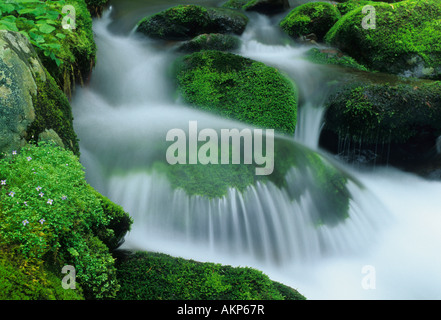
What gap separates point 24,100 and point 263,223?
2790 mm

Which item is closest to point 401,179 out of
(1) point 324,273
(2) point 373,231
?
(2) point 373,231

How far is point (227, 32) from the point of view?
29.7 ft

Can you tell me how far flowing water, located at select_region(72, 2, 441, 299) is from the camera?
3922mm

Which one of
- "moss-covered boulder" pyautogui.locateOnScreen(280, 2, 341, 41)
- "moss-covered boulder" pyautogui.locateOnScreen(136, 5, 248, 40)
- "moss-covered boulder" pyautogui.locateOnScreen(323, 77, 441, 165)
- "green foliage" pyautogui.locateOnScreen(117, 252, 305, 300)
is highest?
"moss-covered boulder" pyautogui.locateOnScreen(280, 2, 341, 41)

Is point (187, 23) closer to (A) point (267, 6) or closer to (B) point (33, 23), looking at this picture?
(A) point (267, 6)

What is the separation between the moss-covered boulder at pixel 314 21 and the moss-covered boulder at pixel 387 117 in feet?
11.4

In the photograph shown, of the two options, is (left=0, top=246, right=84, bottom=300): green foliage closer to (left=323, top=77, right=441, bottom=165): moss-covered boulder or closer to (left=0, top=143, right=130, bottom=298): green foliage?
(left=0, top=143, right=130, bottom=298): green foliage

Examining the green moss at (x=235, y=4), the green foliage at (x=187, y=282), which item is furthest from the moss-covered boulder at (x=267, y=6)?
the green foliage at (x=187, y=282)

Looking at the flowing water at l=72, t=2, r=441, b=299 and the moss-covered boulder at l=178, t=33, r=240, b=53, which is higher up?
the moss-covered boulder at l=178, t=33, r=240, b=53

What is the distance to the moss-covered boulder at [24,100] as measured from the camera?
2.63 meters

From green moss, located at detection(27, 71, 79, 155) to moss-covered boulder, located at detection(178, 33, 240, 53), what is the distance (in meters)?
4.51

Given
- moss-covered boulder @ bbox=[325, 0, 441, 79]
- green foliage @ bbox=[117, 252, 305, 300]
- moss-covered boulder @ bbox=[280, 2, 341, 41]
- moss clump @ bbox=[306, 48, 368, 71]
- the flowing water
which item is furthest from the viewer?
moss-covered boulder @ bbox=[280, 2, 341, 41]

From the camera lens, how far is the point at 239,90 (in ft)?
19.7

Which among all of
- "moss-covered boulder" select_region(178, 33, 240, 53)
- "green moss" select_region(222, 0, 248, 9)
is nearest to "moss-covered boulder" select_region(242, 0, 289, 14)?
"green moss" select_region(222, 0, 248, 9)
